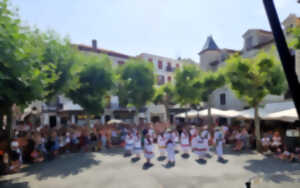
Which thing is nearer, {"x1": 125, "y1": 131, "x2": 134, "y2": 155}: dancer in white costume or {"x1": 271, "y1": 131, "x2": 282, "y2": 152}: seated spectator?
{"x1": 271, "y1": 131, "x2": 282, "y2": 152}: seated spectator

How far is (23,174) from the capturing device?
8914 mm

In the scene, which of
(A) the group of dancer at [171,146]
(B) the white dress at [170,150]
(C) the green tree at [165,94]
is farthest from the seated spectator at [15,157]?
(C) the green tree at [165,94]

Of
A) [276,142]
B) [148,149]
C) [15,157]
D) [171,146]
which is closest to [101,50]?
[15,157]

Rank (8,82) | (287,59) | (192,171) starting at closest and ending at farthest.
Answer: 1. (287,59)
2. (8,82)
3. (192,171)

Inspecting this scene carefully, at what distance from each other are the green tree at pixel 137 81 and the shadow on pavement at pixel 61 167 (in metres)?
12.1

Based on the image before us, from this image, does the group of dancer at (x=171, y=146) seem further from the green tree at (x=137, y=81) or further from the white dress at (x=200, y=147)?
the green tree at (x=137, y=81)

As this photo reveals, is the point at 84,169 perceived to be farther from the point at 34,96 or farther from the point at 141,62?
the point at 141,62

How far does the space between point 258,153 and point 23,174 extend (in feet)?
39.1

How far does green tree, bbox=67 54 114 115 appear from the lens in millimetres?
16875

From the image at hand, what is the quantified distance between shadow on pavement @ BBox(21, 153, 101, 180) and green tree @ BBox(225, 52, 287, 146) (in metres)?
9.38

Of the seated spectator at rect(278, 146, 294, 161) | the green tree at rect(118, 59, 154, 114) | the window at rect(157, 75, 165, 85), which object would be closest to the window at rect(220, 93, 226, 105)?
the green tree at rect(118, 59, 154, 114)

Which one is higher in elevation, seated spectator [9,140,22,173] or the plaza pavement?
seated spectator [9,140,22,173]

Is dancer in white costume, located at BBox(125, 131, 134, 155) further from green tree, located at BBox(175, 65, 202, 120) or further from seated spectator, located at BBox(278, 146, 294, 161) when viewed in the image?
green tree, located at BBox(175, 65, 202, 120)

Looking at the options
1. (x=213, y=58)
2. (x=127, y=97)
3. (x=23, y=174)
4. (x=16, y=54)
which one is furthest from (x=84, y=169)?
(x=213, y=58)
